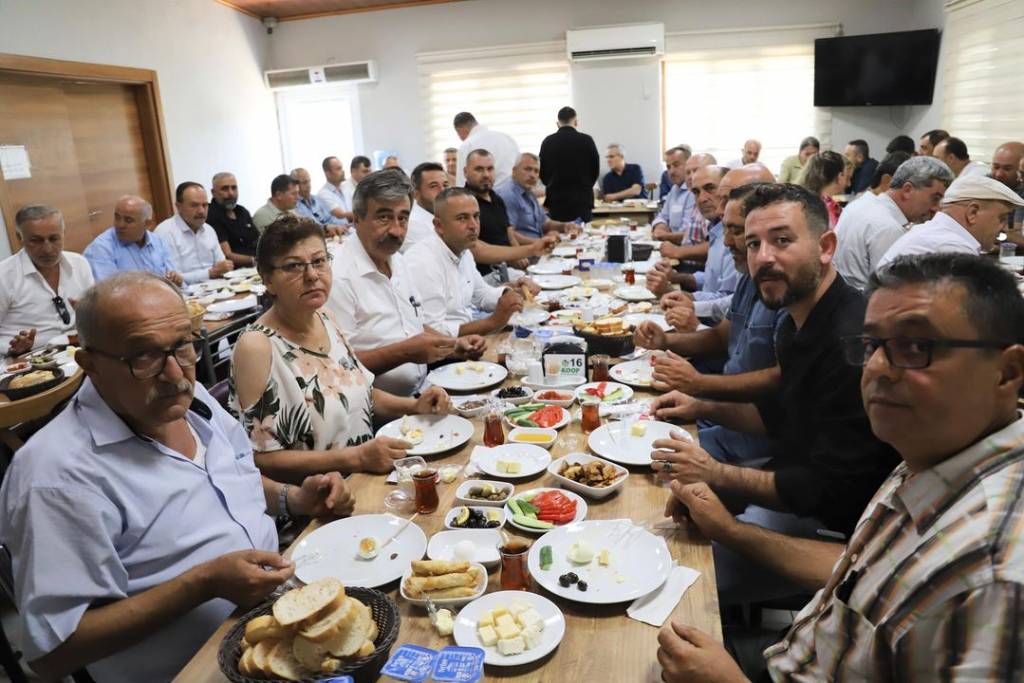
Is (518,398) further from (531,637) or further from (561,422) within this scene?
(531,637)

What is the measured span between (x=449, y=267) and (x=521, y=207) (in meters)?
3.00

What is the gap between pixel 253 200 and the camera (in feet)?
30.4

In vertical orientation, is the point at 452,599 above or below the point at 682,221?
below

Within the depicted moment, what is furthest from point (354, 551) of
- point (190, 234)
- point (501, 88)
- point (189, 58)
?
point (501, 88)

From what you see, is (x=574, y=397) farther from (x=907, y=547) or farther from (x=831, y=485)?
(x=907, y=547)

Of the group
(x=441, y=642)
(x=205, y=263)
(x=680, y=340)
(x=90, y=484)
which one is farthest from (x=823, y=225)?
(x=205, y=263)

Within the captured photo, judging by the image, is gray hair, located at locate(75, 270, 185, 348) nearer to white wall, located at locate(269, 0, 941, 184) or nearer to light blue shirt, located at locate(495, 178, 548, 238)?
light blue shirt, located at locate(495, 178, 548, 238)

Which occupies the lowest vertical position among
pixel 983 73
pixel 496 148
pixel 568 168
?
pixel 568 168

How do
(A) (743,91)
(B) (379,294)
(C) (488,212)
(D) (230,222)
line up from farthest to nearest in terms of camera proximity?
1. (A) (743,91)
2. (D) (230,222)
3. (C) (488,212)
4. (B) (379,294)

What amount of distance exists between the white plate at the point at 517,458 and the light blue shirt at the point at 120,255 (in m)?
3.94

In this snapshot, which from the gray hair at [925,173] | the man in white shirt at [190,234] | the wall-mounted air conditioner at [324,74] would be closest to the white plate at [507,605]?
the gray hair at [925,173]

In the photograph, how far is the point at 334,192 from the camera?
902cm

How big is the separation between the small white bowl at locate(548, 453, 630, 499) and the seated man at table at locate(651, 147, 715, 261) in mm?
3744

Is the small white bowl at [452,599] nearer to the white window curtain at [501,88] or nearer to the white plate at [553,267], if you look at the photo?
the white plate at [553,267]
